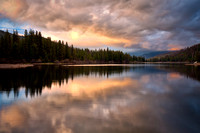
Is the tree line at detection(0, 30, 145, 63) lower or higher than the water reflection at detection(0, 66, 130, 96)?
higher

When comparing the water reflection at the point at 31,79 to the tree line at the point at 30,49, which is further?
the tree line at the point at 30,49

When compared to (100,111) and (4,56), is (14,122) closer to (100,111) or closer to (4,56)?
(100,111)

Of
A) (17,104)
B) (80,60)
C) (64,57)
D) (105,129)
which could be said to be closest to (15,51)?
(64,57)

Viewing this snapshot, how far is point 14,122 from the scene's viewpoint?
8.75m

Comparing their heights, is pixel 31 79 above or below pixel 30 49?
below

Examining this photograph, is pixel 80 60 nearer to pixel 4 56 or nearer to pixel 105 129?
pixel 4 56

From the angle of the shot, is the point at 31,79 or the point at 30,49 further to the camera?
the point at 30,49

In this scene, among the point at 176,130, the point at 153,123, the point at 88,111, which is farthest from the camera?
the point at 88,111

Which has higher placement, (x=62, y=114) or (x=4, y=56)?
(x=4, y=56)

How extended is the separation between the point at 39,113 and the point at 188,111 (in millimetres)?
12031

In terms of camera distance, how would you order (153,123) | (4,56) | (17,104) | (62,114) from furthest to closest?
(4,56)
(17,104)
(62,114)
(153,123)

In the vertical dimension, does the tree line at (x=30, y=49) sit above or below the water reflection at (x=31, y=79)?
above

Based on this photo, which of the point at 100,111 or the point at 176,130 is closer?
the point at 176,130

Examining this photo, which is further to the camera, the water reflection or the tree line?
the tree line
